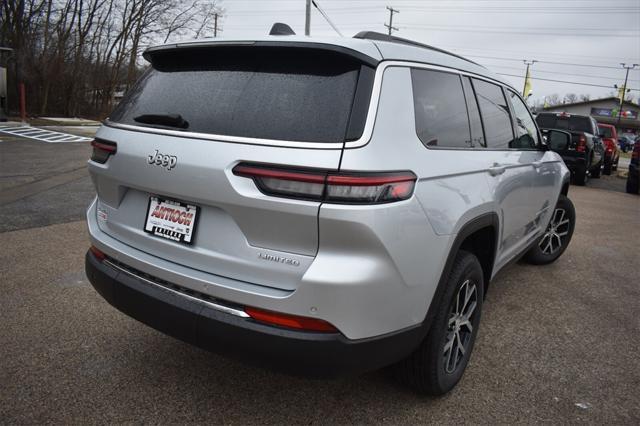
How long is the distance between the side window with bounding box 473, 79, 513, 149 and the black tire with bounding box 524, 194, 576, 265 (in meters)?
2.08

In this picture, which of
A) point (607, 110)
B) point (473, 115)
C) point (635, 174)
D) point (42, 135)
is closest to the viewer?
point (473, 115)

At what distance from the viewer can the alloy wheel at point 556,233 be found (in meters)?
5.14

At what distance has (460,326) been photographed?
2666 mm

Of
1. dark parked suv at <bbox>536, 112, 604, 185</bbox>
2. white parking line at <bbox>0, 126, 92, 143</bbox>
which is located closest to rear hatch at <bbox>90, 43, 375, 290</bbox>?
dark parked suv at <bbox>536, 112, 604, 185</bbox>

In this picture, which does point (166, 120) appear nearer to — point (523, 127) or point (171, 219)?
point (171, 219)

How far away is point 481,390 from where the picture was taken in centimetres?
267

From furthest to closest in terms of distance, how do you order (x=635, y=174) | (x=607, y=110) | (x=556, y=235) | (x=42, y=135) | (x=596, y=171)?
(x=607, y=110) < (x=42, y=135) < (x=596, y=171) < (x=635, y=174) < (x=556, y=235)

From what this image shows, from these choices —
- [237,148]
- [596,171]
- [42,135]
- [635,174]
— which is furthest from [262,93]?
[42,135]

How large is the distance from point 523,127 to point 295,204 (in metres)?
2.72

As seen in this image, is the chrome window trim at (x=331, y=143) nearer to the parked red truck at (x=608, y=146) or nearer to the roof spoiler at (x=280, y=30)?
the roof spoiler at (x=280, y=30)

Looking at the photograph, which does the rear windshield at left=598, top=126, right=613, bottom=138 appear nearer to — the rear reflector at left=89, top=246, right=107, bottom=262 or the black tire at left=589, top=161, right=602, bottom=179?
the black tire at left=589, top=161, right=602, bottom=179

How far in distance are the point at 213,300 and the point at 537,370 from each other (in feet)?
6.79

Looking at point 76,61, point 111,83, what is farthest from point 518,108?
point 111,83

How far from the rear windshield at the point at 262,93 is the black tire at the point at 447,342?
3.37 feet
